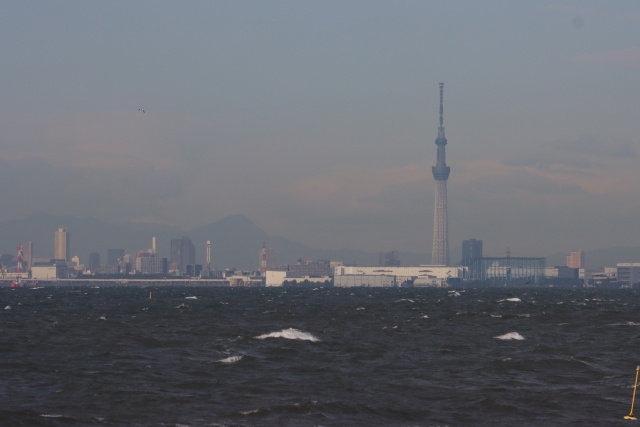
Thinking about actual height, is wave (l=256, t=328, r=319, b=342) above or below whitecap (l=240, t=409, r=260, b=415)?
above

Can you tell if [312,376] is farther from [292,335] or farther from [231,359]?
[292,335]

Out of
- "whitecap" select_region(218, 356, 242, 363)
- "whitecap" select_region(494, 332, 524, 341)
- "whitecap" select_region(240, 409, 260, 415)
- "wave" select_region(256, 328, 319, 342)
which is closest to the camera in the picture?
"whitecap" select_region(240, 409, 260, 415)

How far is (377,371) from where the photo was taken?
51.8 m

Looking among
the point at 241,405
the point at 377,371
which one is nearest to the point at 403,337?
the point at 377,371

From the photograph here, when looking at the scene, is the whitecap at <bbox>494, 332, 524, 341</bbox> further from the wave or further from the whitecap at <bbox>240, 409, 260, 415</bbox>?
the whitecap at <bbox>240, 409, 260, 415</bbox>

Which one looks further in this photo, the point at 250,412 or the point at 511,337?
the point at 511,337

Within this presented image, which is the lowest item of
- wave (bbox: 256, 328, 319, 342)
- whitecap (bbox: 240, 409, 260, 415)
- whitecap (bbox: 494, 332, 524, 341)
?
whitecap (bbox: 240, 409, 260, 415)

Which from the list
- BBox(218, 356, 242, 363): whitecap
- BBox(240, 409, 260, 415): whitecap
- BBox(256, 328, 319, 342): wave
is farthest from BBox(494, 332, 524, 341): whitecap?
BBox(240, 409, 260, 415): whitecap

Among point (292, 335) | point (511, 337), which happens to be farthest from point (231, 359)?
point (511, 337)

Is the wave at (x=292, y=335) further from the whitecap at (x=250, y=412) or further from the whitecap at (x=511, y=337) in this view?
the whitecap at (x=250, y=412)

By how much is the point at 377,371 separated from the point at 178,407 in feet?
54.1

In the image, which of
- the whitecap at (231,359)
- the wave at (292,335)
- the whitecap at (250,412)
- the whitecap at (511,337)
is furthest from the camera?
the whitecap at (511,337)

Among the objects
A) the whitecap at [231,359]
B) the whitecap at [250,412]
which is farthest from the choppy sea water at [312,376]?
the whitecap at [231,359]

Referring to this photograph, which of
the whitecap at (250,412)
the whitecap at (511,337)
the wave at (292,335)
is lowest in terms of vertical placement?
the whitecap at (250,412)
